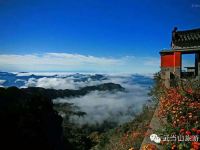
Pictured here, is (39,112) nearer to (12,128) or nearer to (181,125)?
(12,128)

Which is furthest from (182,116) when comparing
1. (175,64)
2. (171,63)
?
(171,63)

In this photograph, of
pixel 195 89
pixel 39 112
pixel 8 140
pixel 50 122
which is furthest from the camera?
pixel 50 122

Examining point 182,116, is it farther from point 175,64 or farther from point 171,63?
point 171,63

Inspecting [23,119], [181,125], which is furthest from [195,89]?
[23,119]

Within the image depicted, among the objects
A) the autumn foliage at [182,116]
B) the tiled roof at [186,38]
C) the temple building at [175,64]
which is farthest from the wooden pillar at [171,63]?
the tiled roof at [186,38]

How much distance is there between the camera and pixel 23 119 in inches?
1613

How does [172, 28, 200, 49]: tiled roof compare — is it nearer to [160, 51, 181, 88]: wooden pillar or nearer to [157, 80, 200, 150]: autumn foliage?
[160, 51, 181, 88]: wooden pillar

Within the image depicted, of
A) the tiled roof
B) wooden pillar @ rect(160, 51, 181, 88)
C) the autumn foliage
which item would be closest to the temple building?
wooden pillar @ rect(160, 51, 181, 88)

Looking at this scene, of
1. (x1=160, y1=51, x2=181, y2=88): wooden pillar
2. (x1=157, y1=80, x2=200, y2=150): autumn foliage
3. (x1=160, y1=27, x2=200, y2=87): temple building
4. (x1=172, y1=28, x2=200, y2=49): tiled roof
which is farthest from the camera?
(x1=172, y1=28, x2=200, y2=49): tiled roof

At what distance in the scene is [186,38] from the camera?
22.8m

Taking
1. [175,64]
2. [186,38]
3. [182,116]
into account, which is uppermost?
[186,38]

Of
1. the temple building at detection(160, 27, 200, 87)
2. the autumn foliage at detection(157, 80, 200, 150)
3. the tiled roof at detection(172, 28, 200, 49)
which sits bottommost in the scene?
the autumn foliage at detection(157, 80, 200, 150)

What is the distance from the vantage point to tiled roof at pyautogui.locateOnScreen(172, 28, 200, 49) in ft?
73.0

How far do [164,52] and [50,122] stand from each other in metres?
40.1
